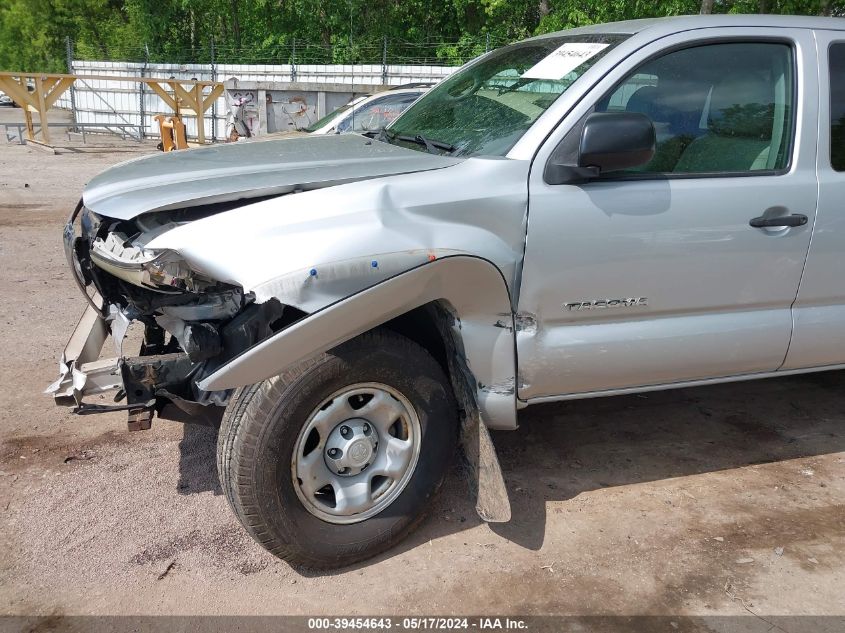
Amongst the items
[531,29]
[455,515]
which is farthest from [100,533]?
[531,29]

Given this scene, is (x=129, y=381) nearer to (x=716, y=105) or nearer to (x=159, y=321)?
(x=159, y=321)

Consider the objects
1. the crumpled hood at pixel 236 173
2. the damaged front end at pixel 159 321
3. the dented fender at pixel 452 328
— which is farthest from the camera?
the crumpled hood at pixel 236 173

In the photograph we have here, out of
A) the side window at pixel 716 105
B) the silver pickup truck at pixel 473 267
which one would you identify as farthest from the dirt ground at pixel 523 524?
the side window at pixel 716 105

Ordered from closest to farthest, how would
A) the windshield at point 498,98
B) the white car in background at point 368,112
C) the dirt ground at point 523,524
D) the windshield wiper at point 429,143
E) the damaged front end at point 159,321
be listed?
the damaged front end at point 159,321, the dirt ground at point 523,524, the windshield at point 498,98, the windshield wiper at point 429,143, the white car in background at point 368,112

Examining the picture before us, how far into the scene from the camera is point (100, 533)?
304 cm

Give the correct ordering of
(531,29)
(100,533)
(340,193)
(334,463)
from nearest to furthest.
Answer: (340,193)
(334,463)
(100,533)
(531,29)

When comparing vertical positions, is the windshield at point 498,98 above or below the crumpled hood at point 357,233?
above

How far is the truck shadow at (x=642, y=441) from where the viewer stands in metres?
3.40

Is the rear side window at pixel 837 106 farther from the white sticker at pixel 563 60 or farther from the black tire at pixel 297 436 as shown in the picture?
the black tire at pixel 297 436

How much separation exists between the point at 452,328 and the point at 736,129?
61.5 inches

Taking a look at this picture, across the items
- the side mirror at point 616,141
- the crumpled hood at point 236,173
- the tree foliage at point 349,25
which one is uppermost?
the tree foliage at point 349,25

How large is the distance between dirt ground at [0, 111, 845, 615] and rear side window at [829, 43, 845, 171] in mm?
1588

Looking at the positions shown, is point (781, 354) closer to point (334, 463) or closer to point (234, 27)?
point (334, 463)

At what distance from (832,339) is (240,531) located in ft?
9.30
